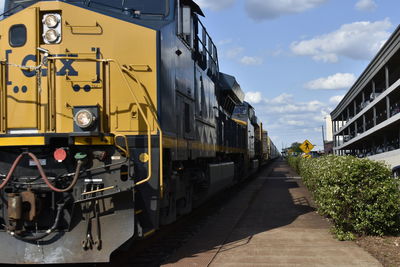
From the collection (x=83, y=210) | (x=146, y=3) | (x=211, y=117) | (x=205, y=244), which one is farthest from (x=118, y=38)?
(x=211, y=117)

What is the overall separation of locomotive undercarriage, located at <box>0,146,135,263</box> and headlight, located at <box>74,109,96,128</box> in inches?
13.6

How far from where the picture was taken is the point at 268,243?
25.7 feet

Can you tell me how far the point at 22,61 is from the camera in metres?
6.09

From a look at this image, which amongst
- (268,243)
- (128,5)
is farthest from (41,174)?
(268,243)

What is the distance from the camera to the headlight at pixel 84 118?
5.69m

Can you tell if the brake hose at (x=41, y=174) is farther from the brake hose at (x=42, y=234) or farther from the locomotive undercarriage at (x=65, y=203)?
the brake hose at (x=42, y=234)

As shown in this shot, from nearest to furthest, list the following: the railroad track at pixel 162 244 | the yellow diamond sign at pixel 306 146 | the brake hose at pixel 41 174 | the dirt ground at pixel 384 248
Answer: the brake hose at pixel 41 174 → the dirt ground at pixel 384 248 → the railroad track at pixel 162 244 → the yellow diamond sign at pixel 306 146

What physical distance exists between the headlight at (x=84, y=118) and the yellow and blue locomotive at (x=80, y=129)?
12 millimetres

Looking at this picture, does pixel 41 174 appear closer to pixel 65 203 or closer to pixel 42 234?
pixel 65 203

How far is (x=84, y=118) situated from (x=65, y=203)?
3.53ft

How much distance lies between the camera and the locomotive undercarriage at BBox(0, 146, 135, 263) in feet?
18.4

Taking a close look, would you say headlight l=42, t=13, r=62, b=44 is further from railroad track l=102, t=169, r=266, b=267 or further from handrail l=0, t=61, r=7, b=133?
railroad track l=102, t=169, r=266, b=267

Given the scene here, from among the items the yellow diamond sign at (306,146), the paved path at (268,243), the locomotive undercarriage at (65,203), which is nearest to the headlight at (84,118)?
the locomotive undercarriage at (65,203)

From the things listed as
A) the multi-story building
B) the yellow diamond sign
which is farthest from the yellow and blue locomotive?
the yellow diamond sign
